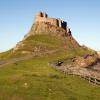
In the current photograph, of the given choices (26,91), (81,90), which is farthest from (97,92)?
(26,91)

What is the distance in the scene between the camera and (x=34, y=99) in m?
45.8

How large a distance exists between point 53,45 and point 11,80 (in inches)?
5472

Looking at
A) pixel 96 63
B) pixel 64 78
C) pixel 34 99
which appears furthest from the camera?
pixel 96 63

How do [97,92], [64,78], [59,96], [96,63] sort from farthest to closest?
[96,63], [64,78], [97,92], [59,96]

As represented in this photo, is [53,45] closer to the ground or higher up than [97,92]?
higher up

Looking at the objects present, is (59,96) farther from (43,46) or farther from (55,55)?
(43,46)

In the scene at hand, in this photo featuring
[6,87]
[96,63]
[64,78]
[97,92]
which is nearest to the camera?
[6,87]

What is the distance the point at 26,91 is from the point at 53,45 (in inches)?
5793

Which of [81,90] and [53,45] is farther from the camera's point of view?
[53,45]

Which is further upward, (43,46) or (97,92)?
(43,46)

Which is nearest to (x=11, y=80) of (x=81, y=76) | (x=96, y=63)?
(x=81, y=76)

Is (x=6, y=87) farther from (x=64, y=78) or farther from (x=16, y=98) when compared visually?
(x=64, y=78)

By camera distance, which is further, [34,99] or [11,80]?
[11,80]

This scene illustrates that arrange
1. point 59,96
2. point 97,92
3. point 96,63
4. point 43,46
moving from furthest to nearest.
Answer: point 43,46
point 96,63
point 97,92
point 59,96
